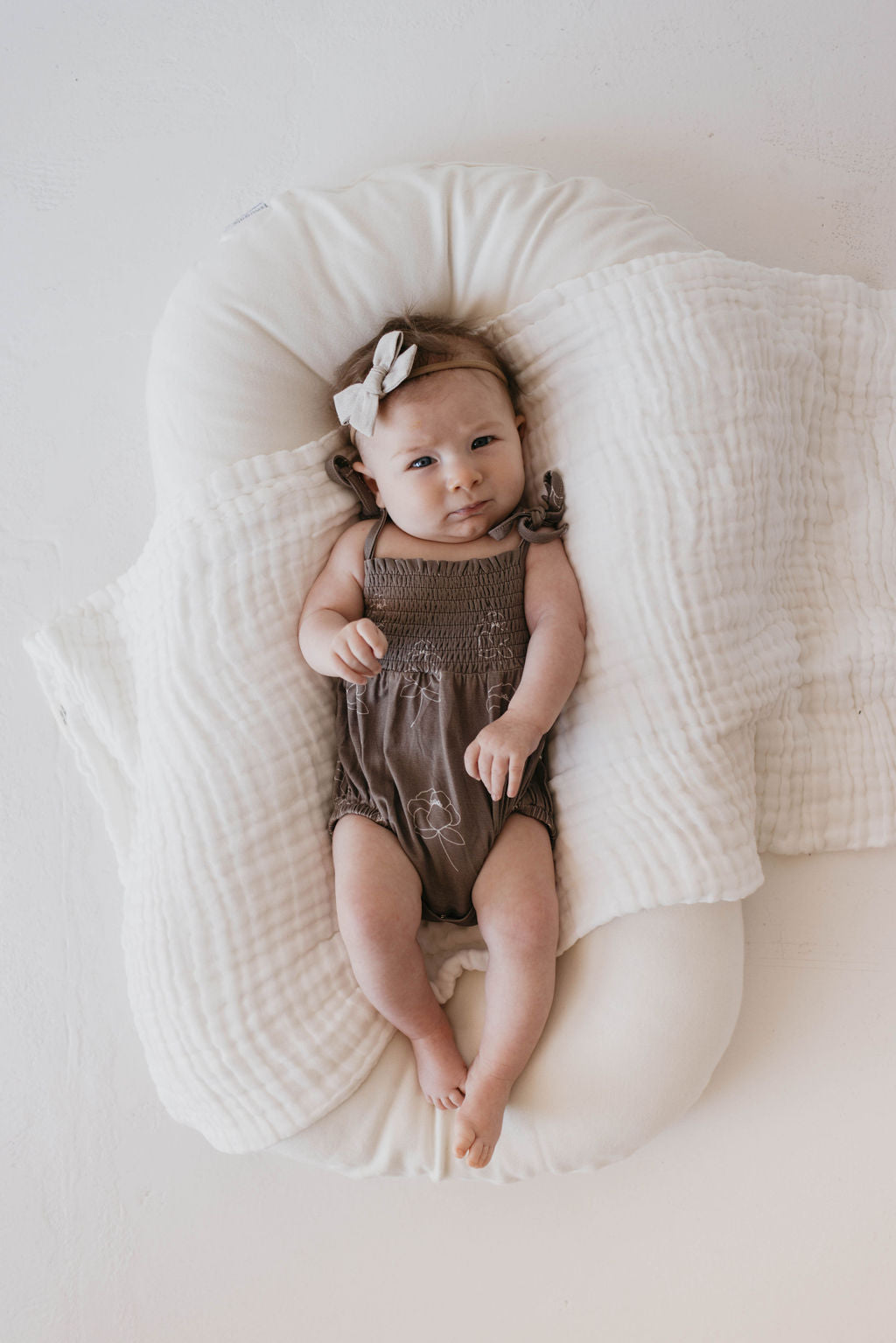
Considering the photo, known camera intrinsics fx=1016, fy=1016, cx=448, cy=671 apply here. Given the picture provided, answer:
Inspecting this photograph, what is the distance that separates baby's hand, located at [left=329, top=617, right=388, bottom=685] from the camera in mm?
1046

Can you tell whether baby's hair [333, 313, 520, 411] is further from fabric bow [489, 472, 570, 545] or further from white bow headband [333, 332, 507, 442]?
fabric bow [489, 472, 570, 545]

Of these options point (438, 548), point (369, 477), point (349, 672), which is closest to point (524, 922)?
point (349, 672)

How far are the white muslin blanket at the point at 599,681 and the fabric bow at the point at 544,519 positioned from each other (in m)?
0.02

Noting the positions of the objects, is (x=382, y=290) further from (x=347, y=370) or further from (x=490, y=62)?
(x=490, y=62)

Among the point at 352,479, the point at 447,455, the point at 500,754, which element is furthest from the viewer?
the point at 352,479

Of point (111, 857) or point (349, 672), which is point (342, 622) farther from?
point (111, 857)

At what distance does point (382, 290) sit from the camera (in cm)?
119

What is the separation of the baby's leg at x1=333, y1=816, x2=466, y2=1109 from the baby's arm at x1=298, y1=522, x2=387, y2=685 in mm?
182

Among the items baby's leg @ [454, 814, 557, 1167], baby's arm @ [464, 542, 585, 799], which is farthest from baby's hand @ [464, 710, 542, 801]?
baby's leg @ [454, 814, 557, 1167]

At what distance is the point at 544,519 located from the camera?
46.4 inches

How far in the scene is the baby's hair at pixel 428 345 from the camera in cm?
113

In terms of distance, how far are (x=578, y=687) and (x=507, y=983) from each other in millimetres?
331

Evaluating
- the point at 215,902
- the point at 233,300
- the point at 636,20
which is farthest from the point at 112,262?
the point at 215,902

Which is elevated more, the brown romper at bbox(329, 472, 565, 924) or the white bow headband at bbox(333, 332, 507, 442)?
the white bow headband at bbox(333, 332, 507, 442)
